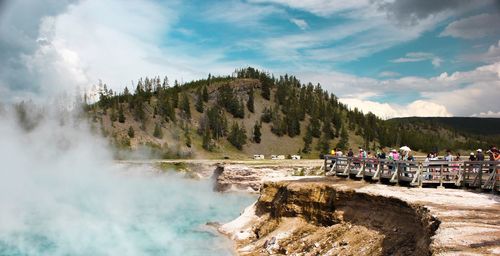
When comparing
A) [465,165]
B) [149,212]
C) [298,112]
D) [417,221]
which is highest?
[298,112]

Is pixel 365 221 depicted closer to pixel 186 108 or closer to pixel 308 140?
pixel 308 140

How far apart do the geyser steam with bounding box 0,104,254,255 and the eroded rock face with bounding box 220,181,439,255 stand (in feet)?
7.51

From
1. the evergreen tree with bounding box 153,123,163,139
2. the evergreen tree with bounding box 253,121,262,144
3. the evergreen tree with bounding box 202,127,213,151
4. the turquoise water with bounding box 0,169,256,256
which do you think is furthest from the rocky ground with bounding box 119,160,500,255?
the evergreen tree with bounding box 253,121,262,144

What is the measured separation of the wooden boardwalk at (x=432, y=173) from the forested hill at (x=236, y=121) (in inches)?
3043

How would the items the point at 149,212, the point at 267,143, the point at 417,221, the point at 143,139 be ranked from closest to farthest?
the point at 417,221, the point at 149,212, the point at 143,139, the point at 267,143

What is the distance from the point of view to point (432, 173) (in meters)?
20.8

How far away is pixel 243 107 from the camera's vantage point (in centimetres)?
14488

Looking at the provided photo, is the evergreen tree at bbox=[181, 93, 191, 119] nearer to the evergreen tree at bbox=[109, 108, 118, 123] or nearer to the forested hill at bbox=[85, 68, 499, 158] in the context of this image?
the forested hill at bbox=[85, 68, 499, 158]

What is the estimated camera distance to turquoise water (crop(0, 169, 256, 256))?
22.7 meters

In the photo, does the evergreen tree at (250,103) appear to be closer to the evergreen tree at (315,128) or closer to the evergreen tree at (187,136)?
the evergreen tree at (315,128)

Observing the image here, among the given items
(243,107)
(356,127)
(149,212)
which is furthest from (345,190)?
(356,127)

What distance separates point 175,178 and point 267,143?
65702 millimetres

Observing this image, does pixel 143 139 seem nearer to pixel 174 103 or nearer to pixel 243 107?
pixel 174 103

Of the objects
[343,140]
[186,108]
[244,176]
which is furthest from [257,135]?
[244,176]
